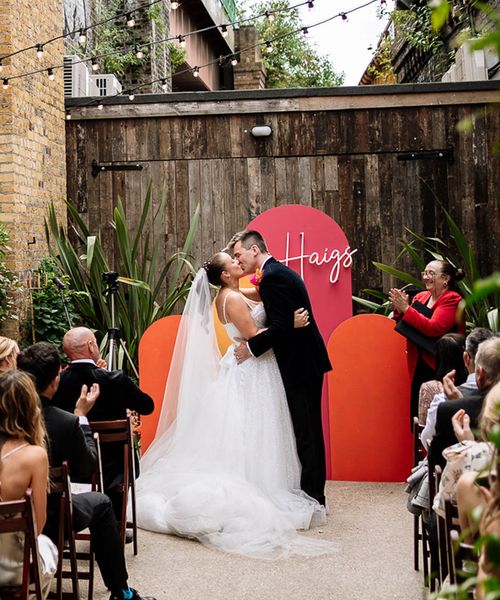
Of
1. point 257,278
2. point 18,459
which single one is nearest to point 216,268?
point 257,278

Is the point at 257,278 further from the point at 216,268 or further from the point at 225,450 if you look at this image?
the point at 225,450

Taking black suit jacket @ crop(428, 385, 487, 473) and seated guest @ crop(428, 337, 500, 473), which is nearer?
seated guest @ crop(428, 337, 500, 473)

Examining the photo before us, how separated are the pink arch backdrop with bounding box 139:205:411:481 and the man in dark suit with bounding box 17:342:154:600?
2.61 m

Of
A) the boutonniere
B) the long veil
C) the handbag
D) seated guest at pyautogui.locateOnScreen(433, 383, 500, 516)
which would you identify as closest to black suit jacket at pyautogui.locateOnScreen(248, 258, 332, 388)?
the boutonniere

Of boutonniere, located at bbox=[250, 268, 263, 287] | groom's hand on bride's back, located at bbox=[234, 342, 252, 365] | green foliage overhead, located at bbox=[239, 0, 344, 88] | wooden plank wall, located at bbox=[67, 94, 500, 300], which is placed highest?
green foliage overhead, located at bbox=[239, 0, 344, 88]

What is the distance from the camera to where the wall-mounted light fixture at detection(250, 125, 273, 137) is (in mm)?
7809

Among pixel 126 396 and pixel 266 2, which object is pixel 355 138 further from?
pixel 266 2

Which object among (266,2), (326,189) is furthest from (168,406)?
(266,2)

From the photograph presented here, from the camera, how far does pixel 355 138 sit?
780 centimetres

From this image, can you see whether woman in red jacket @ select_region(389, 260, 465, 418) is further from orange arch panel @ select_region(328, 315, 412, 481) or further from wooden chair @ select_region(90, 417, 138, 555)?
wooden chair @ select_region(90, 417, 138, 555)

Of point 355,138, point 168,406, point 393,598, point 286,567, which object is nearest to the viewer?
point 393,598

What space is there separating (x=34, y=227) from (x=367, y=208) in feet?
9.62

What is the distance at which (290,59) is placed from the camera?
2192 cm

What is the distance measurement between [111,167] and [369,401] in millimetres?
3420
